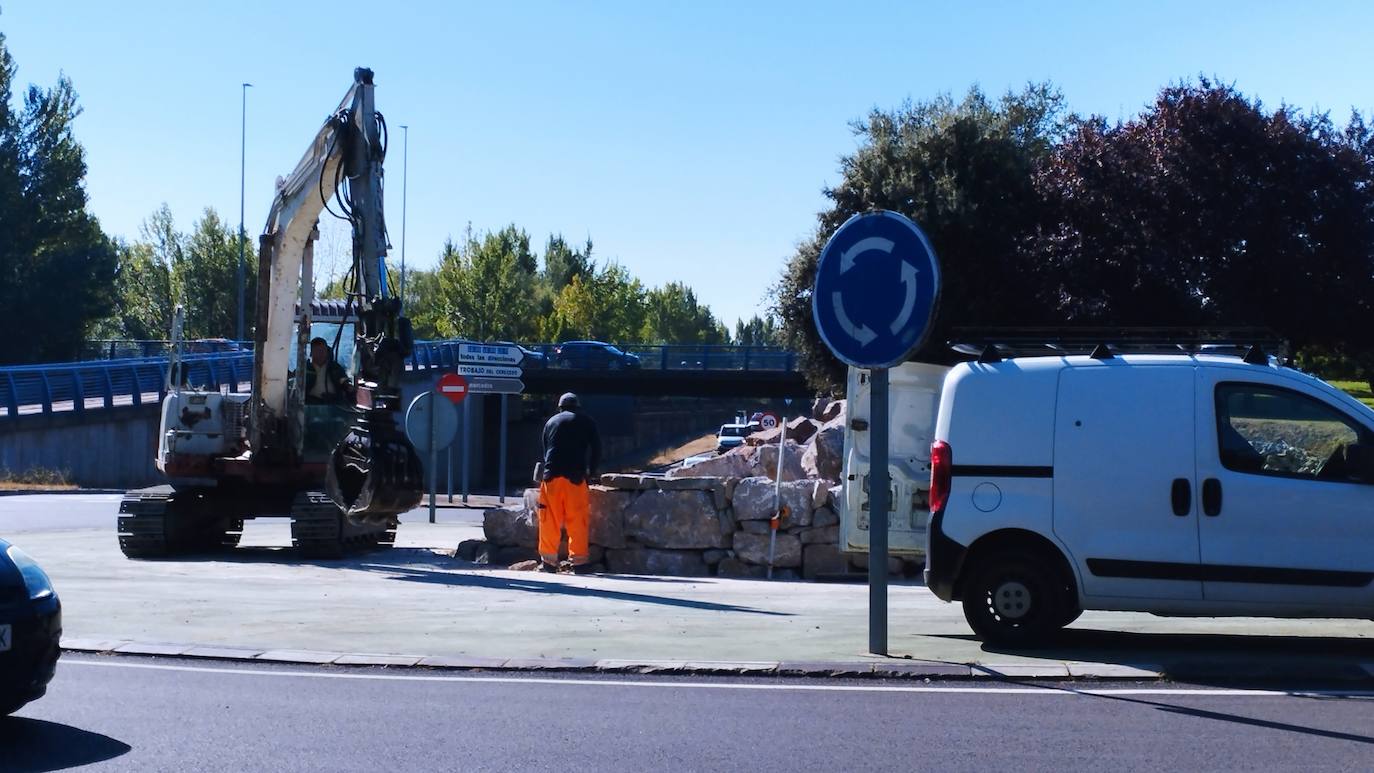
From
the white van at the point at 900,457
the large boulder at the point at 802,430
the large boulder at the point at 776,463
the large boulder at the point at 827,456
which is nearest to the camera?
the white van at the point at 900,457

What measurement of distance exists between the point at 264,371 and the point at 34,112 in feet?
149

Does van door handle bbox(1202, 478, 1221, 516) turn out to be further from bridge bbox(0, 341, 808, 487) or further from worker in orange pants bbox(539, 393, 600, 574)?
bridge bbox(0, 341, 808, 487)

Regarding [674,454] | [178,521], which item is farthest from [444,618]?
[674,454]

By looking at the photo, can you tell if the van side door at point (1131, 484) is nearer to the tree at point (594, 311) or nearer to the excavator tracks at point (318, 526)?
the excavator tracks at point (318, 526)

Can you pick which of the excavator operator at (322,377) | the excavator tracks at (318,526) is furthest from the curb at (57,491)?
the excavator tracks at (318,526)

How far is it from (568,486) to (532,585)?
5.72 ft

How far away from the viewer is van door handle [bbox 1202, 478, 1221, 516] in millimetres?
8883

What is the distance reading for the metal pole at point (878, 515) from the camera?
28.1 ft

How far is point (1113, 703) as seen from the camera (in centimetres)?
751

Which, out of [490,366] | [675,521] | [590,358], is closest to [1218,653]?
[675,521]

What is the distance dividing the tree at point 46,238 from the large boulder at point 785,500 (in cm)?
4567

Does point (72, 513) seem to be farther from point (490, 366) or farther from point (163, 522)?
point (163, 522)

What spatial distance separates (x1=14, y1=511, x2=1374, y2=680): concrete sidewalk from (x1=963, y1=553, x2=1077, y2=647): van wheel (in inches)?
7.4

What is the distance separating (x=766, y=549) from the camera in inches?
610
